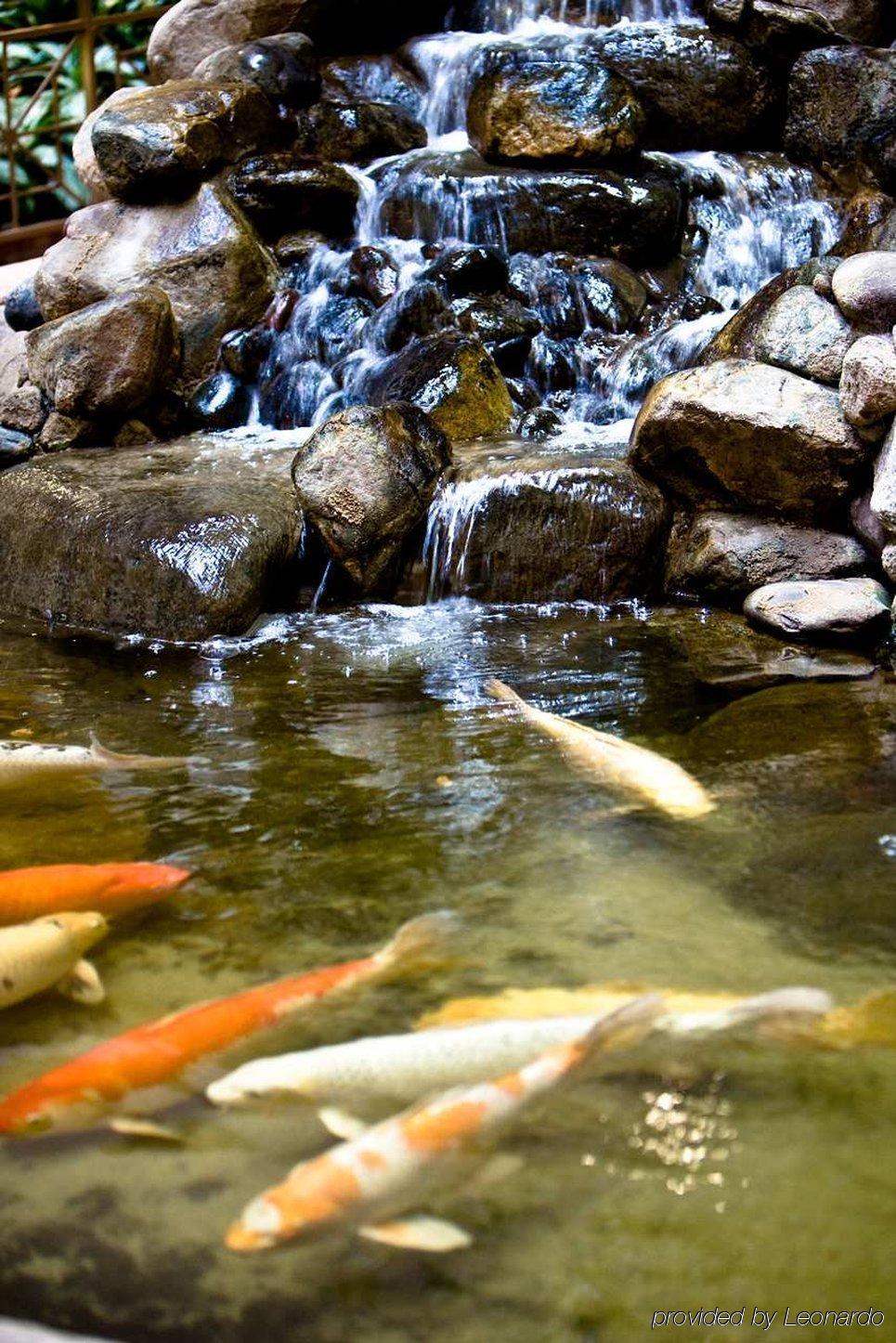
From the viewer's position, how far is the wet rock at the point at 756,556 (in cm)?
659

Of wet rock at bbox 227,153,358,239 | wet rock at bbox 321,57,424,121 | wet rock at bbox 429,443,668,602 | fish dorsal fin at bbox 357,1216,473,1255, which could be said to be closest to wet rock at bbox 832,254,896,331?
wet rock at bbox 429,443,668,602

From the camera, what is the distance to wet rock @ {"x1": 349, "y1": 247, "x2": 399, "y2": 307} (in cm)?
1047

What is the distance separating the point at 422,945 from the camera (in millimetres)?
3180

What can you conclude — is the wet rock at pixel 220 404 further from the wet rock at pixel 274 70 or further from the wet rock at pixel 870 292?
the wet rock at pixel 870 292

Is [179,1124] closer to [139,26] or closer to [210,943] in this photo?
[210,943]

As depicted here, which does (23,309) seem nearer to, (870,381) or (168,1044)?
(870,381)

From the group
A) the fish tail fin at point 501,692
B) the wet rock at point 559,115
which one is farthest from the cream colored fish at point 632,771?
the wet rock at point 559,115

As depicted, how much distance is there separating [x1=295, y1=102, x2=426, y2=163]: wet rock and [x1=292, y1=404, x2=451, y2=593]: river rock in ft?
20.1

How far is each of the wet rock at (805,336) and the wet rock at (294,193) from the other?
5.53m

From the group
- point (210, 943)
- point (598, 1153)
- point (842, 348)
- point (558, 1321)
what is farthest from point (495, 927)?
point (842, 348)

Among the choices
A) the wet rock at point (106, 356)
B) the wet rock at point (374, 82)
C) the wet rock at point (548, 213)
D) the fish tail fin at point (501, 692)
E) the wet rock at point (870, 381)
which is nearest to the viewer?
the fish tail fin at point (501, 692)

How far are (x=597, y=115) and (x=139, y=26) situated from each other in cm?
781

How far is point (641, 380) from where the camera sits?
927cm

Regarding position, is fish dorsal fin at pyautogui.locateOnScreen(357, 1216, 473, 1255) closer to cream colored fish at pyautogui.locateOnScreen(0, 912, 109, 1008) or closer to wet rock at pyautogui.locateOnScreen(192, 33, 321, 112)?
cream colored fish at pyautogui.locateOnScreen(0, 912, 109, 1008)
